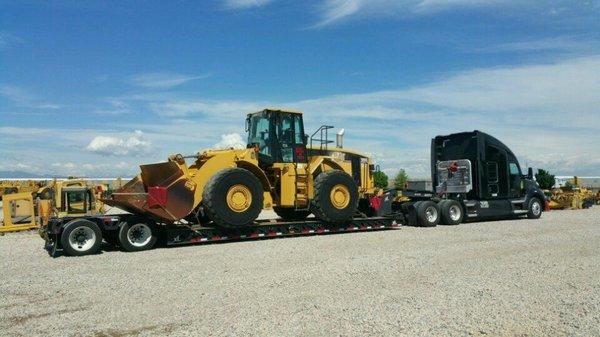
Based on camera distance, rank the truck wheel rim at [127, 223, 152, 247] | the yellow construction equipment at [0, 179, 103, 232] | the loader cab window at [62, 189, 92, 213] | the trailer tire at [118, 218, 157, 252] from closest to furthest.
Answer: the trailer tire at [118, 218, 157, 252]
the truck wheel rim at [127, 223, 152, 247]
the yellow construction equipment at [0, 179, 103, 232]
the loader cab window at [62, 189, 92, 213]

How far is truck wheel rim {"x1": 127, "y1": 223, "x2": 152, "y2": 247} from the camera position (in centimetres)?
1270

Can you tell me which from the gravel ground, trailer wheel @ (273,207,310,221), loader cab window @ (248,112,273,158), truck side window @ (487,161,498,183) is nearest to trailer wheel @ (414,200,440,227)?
truck side window @ (487,161,498,183)

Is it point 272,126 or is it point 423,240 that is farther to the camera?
point 272,126

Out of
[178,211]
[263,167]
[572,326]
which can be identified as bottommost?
[572,326]

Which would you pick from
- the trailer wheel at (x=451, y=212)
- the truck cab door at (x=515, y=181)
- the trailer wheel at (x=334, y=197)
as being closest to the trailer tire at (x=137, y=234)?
the trailer wheel at (x=334, y=197)

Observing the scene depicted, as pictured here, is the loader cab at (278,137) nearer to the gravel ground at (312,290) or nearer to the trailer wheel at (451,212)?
the gravel ground at (312,290)

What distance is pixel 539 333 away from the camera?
5.83m

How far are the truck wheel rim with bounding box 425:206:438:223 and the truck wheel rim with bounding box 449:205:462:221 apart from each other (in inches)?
30.6

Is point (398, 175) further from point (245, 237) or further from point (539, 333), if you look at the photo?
point (539, 333)

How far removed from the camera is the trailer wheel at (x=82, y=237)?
38.5 feet

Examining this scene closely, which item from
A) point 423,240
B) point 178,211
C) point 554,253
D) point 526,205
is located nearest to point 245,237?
point 178,211

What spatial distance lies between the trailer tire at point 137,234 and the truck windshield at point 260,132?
3918mm

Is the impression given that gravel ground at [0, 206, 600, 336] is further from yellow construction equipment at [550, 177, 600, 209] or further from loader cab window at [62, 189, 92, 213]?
yellow construction equipment at [550, 177, 600, 209]

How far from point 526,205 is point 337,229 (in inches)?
370
